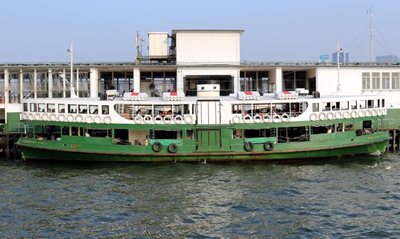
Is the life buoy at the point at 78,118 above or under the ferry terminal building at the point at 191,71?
under

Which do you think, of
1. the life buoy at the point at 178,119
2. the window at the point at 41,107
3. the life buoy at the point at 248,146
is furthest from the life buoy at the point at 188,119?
the window at the point at 41,107

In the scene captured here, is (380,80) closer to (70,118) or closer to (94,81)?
(94,81)

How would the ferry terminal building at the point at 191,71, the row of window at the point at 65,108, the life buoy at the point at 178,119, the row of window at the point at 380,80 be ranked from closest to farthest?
the life buoy at the point at 178,119
the row of window at the point at 65,108
the ferry terminal building at the point at 191,71
the row of window at the point at 380,80

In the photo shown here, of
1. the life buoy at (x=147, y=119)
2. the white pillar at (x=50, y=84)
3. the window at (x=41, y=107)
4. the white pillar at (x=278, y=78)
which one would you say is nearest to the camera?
the life buoy at (x=147, y=119)

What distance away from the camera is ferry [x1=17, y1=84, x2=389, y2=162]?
3450 cm

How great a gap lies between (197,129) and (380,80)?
24903mm

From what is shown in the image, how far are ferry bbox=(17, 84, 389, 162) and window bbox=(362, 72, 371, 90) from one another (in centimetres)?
1497

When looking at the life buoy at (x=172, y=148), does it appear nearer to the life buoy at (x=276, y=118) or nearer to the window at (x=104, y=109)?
the window at (x=104, y=109)

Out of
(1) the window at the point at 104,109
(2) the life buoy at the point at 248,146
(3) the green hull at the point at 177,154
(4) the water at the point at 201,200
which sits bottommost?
(4) the water at the point at 201,200

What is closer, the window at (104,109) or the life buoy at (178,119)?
the life buoy at (178,119)

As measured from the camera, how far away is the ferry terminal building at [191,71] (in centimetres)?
4947

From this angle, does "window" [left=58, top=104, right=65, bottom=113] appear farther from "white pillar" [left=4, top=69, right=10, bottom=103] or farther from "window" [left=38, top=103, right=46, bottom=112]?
"white pillar" [left=4, top=69, right=10, bottom=103]

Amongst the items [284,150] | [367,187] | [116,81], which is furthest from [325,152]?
[116,81]

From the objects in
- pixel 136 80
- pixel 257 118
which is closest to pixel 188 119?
pixel 257 118
